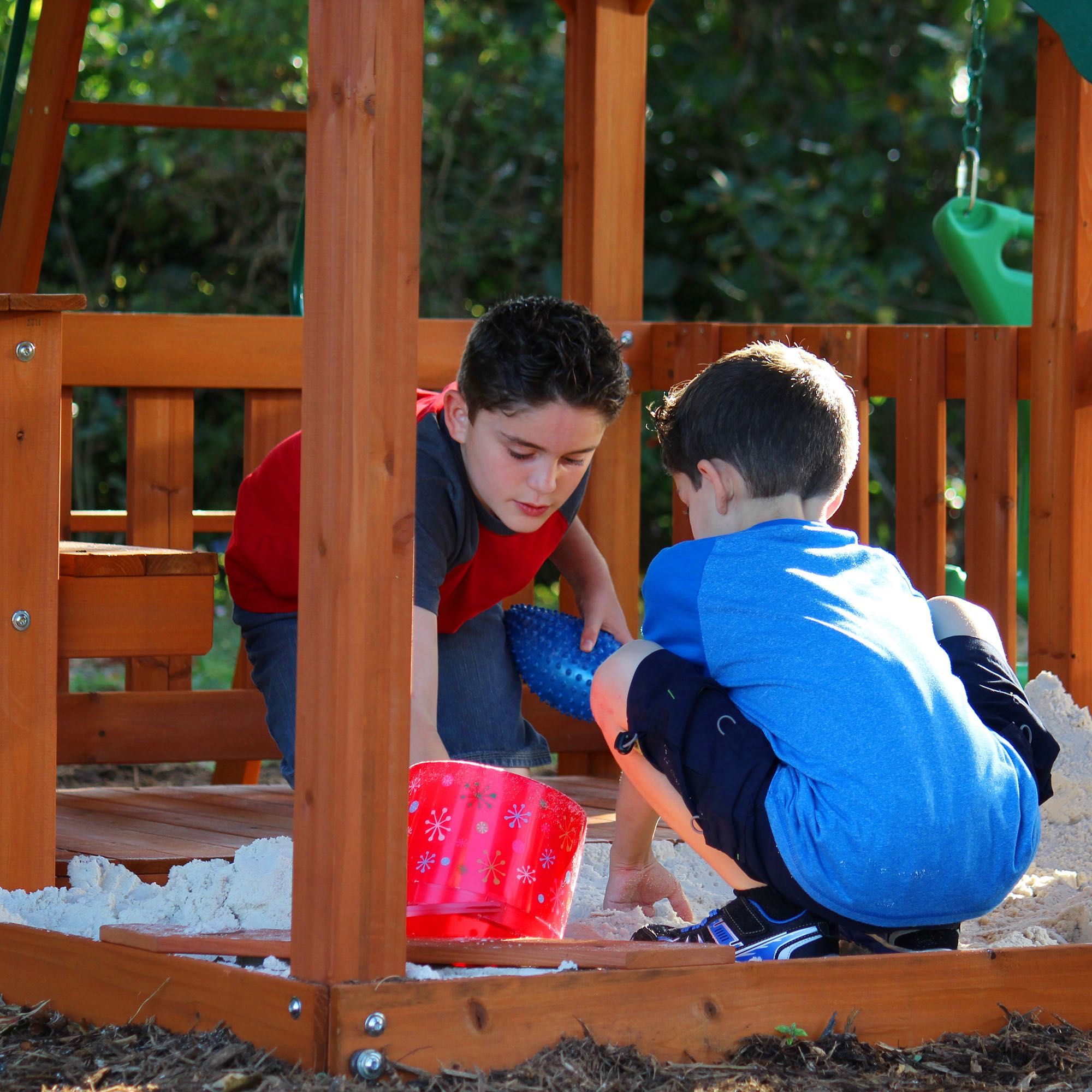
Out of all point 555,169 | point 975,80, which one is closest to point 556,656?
point 975,80

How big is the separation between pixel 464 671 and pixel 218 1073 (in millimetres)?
1460

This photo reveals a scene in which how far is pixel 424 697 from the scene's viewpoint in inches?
89.8

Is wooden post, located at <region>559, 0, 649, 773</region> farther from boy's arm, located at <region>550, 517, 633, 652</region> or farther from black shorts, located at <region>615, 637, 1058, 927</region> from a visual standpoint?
black shorts, located at <region>615, 637, 1058, 927</region>

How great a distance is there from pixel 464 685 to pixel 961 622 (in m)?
1.15

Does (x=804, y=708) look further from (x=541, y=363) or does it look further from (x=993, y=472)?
(x=993, y=472)

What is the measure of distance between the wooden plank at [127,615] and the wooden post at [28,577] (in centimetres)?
6

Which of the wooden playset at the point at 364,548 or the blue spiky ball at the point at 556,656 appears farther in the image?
the blue spiky ball at the point at 556,656

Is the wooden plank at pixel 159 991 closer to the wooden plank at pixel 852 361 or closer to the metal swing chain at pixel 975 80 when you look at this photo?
the wooden plank at pixel 852 361

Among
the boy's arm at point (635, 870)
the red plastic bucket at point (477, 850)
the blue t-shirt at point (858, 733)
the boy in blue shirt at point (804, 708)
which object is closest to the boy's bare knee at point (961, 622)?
the boy in blue shirt at point (804, 708)

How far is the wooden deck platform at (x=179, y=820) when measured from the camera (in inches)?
102

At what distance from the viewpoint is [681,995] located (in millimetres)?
1751

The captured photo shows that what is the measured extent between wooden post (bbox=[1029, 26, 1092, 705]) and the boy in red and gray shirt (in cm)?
98

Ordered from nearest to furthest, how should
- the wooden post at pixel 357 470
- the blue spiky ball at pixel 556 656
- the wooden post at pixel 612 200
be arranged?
the wooden post at pixel 357 470
the blue spiky ball at pixel 556 656
the wooden post at pixel 612 200

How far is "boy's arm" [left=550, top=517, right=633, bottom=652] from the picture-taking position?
2.90m
